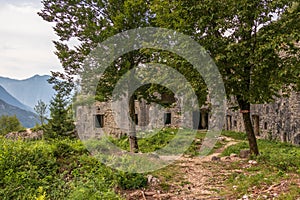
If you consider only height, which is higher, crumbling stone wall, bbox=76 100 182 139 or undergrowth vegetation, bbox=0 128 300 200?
crumbling stone wall, bbox=76 100 182 139

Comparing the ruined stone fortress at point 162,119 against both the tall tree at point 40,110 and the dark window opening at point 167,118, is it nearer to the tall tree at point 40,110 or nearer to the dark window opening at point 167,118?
the dark window opening at point 167,118

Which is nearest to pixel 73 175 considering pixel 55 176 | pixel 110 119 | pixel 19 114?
pixel 55 176

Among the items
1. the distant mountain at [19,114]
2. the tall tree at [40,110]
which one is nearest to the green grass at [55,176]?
the tall tree at [40,110]

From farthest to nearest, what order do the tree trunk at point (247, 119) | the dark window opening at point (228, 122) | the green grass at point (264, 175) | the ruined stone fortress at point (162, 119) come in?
the dark window opening at point (228, 122), the ruined stone fortress at point (162, 119), the tree trunk at point (247, 119), the green grass at point (264, 175)

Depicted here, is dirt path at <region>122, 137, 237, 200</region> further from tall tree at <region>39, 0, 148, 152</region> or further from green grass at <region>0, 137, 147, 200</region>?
tall tree at <region>39, 0, 148, 152</region>

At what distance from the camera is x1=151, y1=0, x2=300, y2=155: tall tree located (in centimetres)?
794

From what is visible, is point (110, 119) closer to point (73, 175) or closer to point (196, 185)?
point (73, 175)

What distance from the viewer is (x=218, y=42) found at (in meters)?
8.58

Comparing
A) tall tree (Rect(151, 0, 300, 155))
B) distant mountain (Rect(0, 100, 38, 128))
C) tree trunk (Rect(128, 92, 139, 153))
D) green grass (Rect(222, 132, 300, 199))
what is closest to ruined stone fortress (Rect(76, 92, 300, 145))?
tree trunk (Rect(128, 92, 139, 153))

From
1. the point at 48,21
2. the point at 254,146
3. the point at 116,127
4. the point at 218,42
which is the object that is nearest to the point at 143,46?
the point at 218,42

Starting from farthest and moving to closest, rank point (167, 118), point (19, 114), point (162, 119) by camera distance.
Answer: point (19, 114)
point (167, 118)
point (162, 119)

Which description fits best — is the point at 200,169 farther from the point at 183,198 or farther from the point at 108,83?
the point at 108,83

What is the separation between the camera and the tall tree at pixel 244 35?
7.94 metres

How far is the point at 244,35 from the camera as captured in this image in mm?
8633
